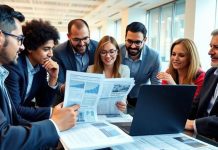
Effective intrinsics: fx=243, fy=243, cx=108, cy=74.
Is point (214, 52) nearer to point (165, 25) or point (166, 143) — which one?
point (166, 143)

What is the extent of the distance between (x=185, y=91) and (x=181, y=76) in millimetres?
1136

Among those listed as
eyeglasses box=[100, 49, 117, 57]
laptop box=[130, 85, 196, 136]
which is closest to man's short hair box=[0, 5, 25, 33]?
laptop box=[130, 85, 196, 136]

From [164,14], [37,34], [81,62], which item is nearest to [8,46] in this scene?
[37,34]

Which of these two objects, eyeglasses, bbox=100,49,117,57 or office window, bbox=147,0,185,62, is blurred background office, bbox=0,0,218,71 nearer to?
office window, bbox=147,0,185,62

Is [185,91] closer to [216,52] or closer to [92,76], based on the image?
[92,76]

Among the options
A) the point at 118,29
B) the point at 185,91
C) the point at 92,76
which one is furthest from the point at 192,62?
the point at 118,29

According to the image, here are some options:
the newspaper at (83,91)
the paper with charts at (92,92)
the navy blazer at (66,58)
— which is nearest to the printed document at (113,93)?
the paper with charts at (92,92)

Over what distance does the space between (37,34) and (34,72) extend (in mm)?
287

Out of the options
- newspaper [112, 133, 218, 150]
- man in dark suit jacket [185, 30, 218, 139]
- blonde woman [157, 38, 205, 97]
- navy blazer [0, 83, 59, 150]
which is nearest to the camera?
navy blazer [0, 83, 59, 150]

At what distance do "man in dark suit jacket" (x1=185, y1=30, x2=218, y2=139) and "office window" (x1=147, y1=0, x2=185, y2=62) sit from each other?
4.43 metres

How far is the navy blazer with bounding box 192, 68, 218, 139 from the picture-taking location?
136 cm

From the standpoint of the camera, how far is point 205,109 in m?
1.70

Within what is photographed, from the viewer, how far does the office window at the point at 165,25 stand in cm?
661

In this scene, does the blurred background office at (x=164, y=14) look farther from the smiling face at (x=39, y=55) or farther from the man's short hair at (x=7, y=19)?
the man's short hair at (x=7, y=19)
